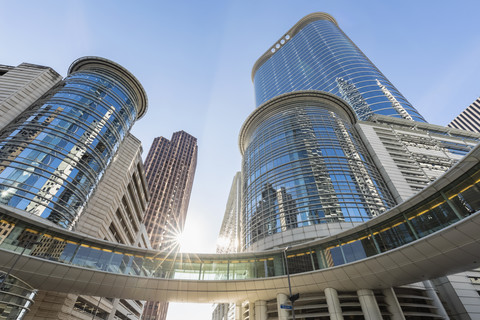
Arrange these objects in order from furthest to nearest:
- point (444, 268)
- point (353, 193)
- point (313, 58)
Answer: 1. point (313, 58)
2. point (353, 193)
3. point (444, 268)

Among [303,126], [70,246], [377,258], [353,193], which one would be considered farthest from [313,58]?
[70,246]

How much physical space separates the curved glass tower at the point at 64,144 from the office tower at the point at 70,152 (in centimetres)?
10

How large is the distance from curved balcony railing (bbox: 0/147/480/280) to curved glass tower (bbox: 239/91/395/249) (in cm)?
1283

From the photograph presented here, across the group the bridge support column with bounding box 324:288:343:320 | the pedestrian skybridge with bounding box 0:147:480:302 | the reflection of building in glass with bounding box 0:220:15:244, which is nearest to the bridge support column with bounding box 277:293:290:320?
the pedestrian skybridge with bounding box 0:147:480:302

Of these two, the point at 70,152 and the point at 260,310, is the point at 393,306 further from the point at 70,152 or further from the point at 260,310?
the point at 70,152

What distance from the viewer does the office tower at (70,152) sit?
92.8ft

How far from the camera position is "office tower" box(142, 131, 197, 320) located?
4656 inches

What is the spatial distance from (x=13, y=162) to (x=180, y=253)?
23.5 meters

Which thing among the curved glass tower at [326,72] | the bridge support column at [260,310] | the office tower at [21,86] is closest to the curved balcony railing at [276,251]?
the bridge support column at [260,310]

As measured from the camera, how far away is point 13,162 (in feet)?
95.7

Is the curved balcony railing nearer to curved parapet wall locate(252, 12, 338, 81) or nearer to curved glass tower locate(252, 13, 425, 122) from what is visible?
curved glass tower locate(252, 13, 425, 122)

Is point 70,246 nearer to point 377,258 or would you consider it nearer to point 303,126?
point 377,258

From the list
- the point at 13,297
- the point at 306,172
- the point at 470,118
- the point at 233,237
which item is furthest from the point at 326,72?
A: the point at 470,118

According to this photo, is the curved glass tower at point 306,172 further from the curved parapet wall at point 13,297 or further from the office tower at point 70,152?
the curved parapet wall at point 13,297
